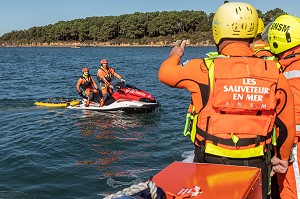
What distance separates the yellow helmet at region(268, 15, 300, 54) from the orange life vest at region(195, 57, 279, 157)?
1.03 m

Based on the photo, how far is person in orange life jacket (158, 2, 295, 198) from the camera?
111 inches

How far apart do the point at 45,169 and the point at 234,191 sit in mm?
6345

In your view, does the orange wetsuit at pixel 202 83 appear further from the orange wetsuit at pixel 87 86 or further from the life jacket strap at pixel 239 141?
the orange wetsuit at pixel 87 86

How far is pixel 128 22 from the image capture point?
13038 centimetres

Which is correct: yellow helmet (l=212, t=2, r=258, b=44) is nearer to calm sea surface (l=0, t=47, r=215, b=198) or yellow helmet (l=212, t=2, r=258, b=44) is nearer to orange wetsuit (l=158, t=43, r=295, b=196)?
orange wetsuit (l=158, t=43, r=295, b=196)

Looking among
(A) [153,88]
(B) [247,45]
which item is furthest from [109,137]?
(A) [153,88]

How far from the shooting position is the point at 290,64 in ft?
12.1

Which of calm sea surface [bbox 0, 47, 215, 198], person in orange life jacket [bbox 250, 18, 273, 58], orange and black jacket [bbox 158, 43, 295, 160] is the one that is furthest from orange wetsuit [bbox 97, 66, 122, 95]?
orange and black jacket [bbox 158, 43, 295, 160]

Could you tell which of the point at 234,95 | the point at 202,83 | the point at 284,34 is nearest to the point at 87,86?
the point at 284,34

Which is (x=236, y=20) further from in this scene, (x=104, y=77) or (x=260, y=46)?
(x=104, y=77)

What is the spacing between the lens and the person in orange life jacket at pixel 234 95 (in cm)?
282

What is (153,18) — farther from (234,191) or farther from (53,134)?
(234,191)

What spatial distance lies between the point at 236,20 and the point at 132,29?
128m

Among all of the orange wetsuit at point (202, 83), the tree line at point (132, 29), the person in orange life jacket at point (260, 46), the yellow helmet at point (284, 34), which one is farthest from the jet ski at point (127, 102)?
the tree line at point (132, 29)
